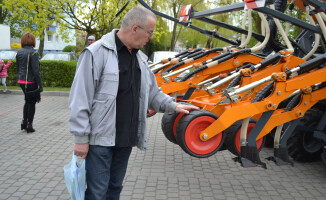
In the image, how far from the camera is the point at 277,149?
13.9 feet

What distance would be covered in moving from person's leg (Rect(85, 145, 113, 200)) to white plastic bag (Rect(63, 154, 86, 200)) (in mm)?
54

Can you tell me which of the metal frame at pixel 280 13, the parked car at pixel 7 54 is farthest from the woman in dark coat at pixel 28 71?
the parked car at pixel 7 54

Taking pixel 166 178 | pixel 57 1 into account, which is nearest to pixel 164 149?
pixel 166 178

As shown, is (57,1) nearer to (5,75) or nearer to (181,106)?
(5,75)

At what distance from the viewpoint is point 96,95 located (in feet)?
8.09

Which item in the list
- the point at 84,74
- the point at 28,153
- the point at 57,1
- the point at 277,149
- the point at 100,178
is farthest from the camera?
the point at 57,1

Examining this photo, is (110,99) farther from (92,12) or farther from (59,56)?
(59,56)

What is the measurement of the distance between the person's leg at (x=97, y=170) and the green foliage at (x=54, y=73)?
34.3 ft

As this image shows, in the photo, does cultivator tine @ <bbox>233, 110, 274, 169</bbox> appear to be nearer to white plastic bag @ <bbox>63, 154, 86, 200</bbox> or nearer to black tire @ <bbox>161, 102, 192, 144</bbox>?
black tire @ <bbox>161, 102, 192, 144</bbox>

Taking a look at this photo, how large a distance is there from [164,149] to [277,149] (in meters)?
2.10

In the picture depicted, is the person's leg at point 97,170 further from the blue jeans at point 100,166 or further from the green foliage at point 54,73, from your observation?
the green foliage at point 54,73

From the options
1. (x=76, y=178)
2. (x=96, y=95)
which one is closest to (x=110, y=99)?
(x=96, y=95)

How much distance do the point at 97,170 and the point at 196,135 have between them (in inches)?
63.9

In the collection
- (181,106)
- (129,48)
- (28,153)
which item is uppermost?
(129,48)
